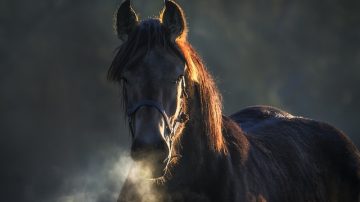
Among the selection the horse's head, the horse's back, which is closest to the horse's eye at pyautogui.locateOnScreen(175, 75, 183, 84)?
the horse's head

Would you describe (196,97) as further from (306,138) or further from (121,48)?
(306,138)

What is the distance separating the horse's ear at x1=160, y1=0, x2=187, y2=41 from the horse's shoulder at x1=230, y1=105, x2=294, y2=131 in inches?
105

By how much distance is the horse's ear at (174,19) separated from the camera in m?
4.71

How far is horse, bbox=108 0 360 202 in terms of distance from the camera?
4113mm

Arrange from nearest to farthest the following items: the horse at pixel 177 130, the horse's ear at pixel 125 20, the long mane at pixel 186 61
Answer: the horse at pixel 177 130
the long mane at pixel 186 61
the horse's ear at pixel 125 20

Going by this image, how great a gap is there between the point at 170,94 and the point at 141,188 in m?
0.90

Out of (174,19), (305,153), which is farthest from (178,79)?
(305,153)

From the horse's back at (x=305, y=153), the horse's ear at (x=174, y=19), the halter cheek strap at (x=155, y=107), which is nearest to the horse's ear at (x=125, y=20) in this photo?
the horse's ear at (x=174, y=19)

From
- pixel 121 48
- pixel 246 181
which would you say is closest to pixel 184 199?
pixel 246 181

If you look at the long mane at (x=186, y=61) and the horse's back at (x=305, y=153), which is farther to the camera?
the horse's back at (x=305, y=153)

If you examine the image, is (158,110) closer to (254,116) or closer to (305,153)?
(305,153)

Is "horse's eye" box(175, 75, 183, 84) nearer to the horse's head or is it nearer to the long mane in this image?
the horse's head

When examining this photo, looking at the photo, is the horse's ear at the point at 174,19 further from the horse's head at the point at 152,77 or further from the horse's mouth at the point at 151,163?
the horse's mouth at the point at 151,163

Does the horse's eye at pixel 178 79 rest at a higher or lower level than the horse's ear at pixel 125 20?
lower
